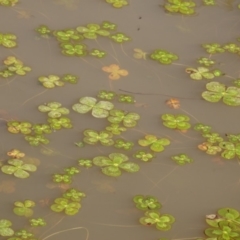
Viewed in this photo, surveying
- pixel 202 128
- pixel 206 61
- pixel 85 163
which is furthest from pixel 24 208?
pixel 206 61

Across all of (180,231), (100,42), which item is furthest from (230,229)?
(100,42)

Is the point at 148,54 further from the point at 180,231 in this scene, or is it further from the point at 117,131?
the point at 180,231

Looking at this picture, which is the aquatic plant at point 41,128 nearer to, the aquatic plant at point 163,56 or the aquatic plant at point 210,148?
the aquatic plant at point 210,148

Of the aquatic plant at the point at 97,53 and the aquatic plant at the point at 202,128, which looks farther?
the aquatic plant at the point at 97,53

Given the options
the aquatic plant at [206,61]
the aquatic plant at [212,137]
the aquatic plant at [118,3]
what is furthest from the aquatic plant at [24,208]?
the aquatic plant at [118,3]

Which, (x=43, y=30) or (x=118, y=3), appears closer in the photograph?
(x=43, y=30)

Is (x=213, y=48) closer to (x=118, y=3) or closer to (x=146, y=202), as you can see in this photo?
(x=118, y=3)
